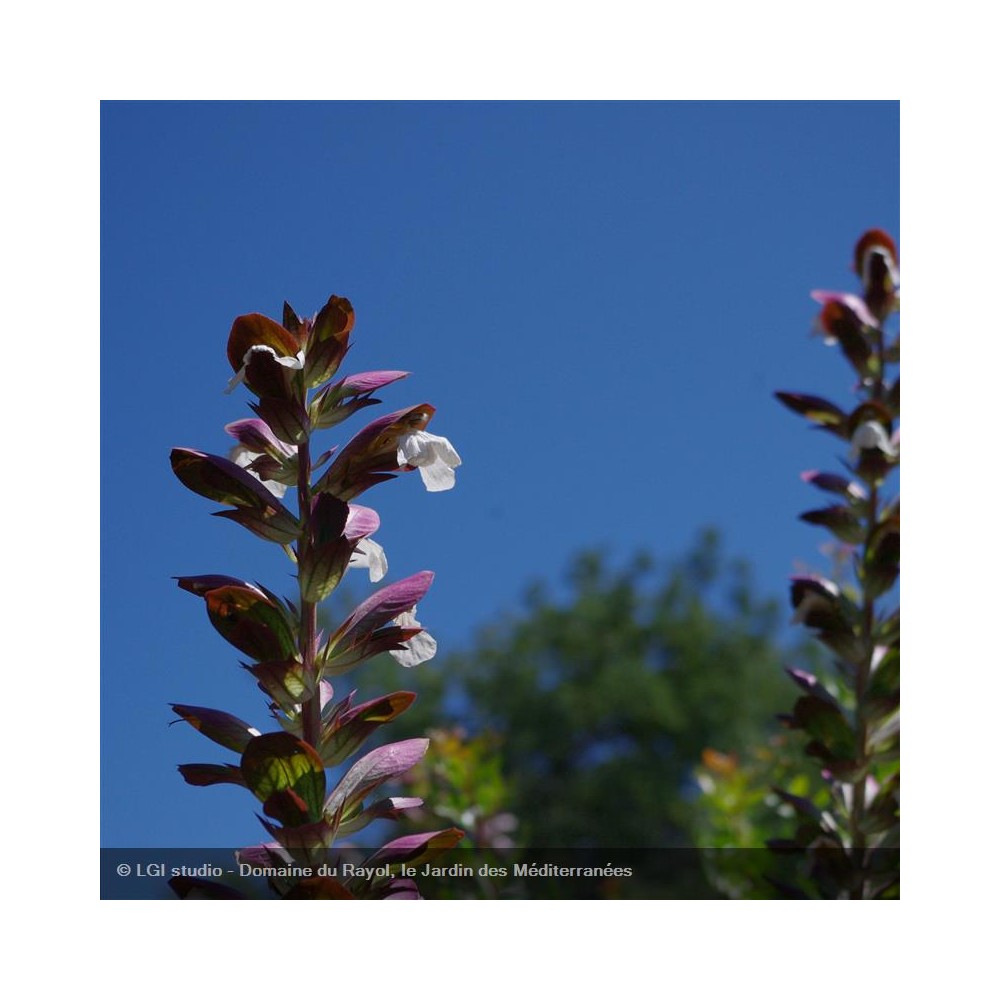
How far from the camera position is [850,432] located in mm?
2109

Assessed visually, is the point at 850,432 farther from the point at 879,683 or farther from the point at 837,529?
the point at 879,683

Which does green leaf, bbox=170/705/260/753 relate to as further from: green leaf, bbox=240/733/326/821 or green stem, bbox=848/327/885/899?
green stem, bbox=848/327/885/899

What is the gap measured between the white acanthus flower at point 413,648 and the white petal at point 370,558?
0.19 feet

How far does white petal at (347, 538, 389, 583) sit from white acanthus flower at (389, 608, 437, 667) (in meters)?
0.06

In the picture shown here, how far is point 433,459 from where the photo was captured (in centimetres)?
124

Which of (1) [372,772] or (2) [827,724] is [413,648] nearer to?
(1) [372,772]

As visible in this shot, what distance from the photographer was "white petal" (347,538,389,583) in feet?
4.13

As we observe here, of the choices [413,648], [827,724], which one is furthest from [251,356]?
[827,724]

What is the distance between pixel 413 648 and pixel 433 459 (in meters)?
0.22

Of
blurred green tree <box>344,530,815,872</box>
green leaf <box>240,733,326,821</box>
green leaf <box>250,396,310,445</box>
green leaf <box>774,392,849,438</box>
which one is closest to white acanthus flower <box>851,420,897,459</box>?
green leaf <box>774,392,849,438</box>

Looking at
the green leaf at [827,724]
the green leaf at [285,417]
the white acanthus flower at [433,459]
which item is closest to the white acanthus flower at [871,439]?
the green leaf at [827,724]

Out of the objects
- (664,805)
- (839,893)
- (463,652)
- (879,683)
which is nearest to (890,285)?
(879,683)

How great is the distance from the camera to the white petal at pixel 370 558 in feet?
4.13

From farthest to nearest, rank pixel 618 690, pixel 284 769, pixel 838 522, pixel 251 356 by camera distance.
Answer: pixel 618 690 < pixel 838 522 < pixel 251 356 < pixel 284 769
